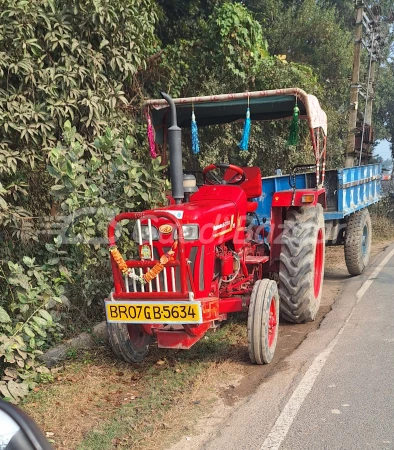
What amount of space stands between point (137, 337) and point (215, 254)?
107 centimetres

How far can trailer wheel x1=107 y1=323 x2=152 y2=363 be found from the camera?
4633 mm

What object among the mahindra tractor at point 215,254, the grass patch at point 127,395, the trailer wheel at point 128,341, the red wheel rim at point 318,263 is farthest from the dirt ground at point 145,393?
the red wheel rim at point 318,263

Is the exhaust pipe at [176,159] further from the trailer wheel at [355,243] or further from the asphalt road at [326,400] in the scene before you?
the trailer wheel at [355,243]

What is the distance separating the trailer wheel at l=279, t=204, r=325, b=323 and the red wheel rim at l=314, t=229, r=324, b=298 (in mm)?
405

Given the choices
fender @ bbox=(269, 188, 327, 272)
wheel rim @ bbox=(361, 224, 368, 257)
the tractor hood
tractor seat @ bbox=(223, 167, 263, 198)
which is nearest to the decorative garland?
the tractor hood

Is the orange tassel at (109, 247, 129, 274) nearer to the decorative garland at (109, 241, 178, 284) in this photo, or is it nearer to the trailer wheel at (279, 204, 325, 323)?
the decorative garland at (109, 241, 178, 284)

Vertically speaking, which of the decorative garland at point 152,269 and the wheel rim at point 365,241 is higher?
the decorative garland at point 152,269

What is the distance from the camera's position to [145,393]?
13.9 feet

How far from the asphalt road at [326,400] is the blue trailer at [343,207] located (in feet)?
7.14

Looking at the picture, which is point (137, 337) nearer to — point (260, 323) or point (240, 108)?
point (260, 323)

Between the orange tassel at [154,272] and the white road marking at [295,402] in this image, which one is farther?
the orange tassel at [154,272]

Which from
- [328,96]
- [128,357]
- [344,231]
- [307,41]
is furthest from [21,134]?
[307,41]

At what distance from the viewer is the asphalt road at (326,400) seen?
3.44 metres

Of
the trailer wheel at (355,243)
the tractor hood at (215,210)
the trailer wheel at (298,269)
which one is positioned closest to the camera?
the tractor hood at (215,210)
